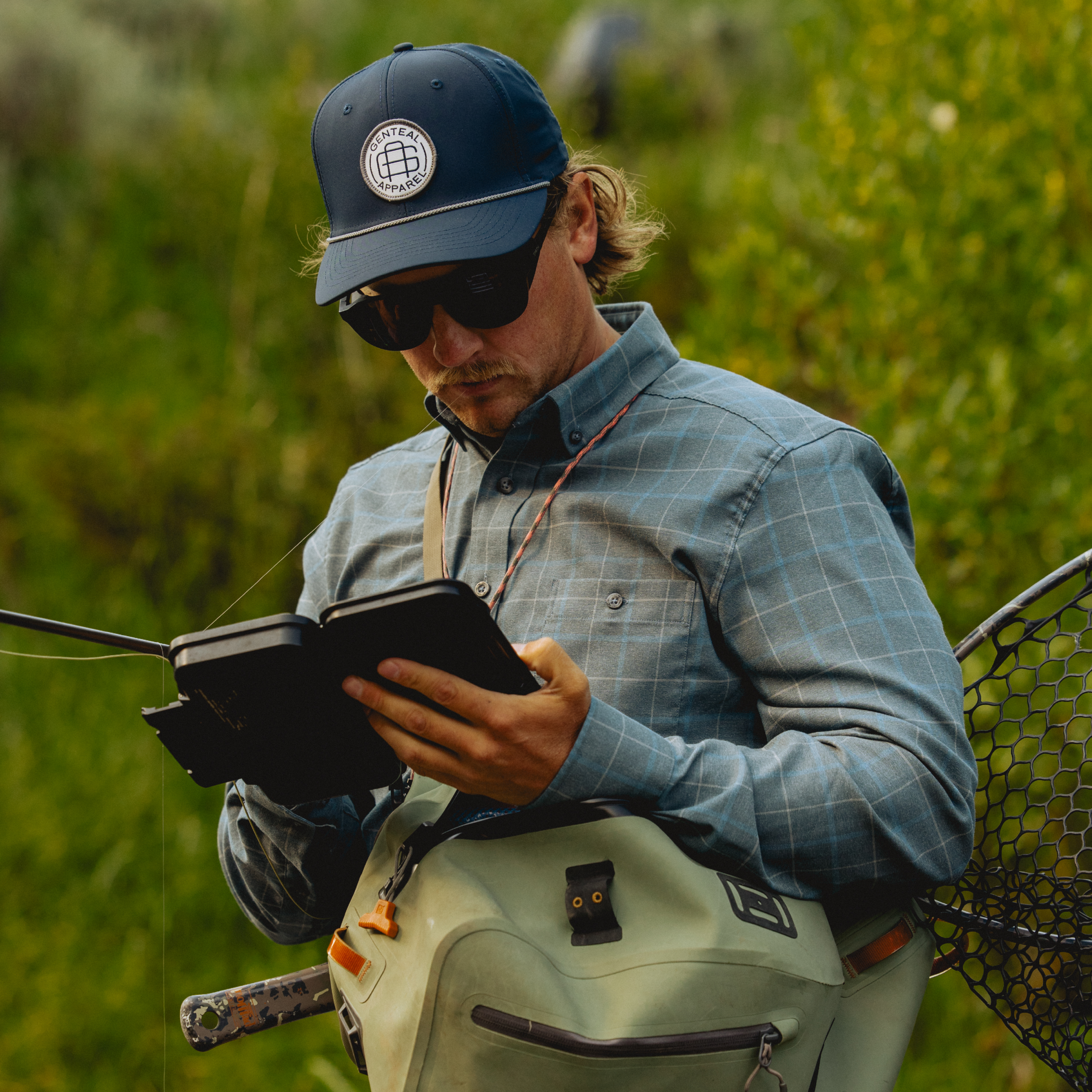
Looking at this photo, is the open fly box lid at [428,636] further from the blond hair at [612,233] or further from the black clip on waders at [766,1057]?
the blond hair at [612,233]

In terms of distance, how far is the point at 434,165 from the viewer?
5.69ft

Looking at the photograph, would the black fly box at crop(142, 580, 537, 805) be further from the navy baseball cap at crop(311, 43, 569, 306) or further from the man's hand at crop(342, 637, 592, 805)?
the navy baseball cap at crop(311, 43, 569, 306)

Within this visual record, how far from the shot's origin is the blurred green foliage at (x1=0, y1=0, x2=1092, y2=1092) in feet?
10.3

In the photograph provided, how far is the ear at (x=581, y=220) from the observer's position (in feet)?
6.38

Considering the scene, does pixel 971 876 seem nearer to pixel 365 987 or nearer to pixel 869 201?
pixel 365 987

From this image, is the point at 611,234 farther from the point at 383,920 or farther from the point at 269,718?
the point at 383,920

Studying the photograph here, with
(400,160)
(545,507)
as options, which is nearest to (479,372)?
(545,507)

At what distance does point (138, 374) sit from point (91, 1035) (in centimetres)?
339

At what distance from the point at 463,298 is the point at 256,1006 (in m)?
1.11

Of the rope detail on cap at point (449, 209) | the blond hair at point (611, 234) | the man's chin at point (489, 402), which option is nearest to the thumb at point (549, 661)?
the man's chin at point (489, 402)

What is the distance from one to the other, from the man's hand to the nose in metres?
0.62

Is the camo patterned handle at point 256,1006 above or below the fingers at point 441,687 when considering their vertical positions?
below

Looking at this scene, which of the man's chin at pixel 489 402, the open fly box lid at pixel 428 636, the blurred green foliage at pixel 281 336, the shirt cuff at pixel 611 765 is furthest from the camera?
the blurred green foliage at pixel 281 336

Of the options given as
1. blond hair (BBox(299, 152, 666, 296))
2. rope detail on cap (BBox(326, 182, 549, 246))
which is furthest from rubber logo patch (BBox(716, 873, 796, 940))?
blond hair (BBox(299, 152, 666, 296))
